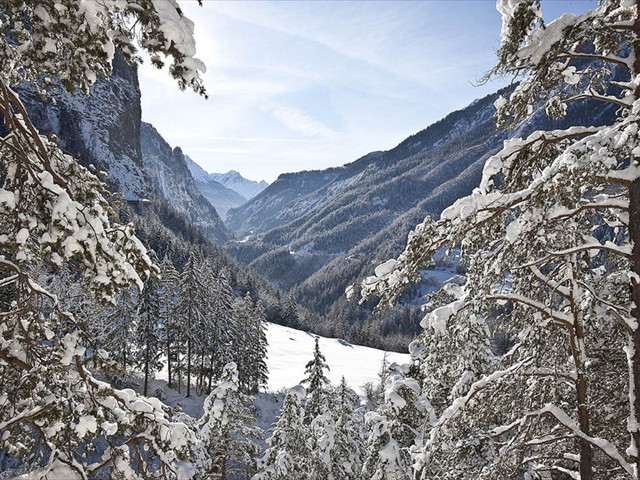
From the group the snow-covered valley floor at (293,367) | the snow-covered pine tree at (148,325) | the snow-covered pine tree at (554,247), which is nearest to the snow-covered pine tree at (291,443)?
the snow-covered pine tree at (554,247)

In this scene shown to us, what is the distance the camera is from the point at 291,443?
46.8 ft

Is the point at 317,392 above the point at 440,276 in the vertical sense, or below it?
below

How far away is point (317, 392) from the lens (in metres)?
17.2

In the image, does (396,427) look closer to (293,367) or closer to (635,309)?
(635,309)

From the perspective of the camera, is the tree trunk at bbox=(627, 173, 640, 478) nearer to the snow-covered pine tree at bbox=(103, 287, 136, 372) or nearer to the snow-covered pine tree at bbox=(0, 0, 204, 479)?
the snow-covered pine tree at bbox=(0, 0, 204, 479)

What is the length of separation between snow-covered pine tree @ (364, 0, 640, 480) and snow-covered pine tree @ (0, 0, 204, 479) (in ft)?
8.42

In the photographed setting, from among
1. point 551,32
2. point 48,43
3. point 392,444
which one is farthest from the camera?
point 392,444

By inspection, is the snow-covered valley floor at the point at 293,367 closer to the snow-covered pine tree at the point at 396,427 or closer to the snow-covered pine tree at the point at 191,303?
the snow-covered pine tree at the point at 191,303

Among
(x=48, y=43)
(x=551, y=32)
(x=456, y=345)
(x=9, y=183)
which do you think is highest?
(x=551, y=32)

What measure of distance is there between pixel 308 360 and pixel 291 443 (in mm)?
43051

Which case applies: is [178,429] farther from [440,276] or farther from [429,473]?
[440,276]

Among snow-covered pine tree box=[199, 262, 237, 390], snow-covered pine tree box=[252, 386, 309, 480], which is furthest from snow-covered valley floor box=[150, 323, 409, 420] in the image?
snow-covered pine tree box=[252, 386, 309, 480]

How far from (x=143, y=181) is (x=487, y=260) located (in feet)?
542

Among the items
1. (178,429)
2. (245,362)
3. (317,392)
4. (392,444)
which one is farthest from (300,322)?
(178,429)
